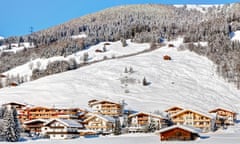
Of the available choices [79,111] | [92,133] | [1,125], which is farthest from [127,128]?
[1,125]

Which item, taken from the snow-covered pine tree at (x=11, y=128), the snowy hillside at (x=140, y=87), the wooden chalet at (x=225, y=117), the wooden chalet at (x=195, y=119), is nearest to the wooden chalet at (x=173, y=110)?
the wooden chalet at (x=195, y=119)

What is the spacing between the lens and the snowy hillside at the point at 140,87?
118 metres

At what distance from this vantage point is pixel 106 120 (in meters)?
94.4

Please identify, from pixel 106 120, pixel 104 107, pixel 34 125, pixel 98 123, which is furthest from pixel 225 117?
pixel 34 125

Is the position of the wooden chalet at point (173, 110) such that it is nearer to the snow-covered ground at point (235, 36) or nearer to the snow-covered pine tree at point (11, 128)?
the snow-covered pine tree at point (11, 128)

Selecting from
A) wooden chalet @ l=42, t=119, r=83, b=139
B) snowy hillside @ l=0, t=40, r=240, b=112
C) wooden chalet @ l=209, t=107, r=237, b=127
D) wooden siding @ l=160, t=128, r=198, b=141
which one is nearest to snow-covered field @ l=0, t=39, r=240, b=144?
snowy hillside @ l=0, t=40, r=240, b=112

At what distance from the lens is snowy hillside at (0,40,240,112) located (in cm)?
11850

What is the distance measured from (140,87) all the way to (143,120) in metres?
35.5

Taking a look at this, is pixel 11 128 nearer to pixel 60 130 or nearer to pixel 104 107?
pixel 60 130

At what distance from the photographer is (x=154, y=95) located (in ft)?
410

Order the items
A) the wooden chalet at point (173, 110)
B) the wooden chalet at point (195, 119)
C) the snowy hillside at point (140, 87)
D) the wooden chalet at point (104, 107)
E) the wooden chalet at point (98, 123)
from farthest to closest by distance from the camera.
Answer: the snowy hillside at point (140, 87) → the wooden chalet at point (104, 107) → the wooden chalet at point (173, 110) → the wooden chalet at point (195, 119) → the wooden chalet at point (98, 123)

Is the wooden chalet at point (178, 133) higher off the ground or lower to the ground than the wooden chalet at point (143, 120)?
lower

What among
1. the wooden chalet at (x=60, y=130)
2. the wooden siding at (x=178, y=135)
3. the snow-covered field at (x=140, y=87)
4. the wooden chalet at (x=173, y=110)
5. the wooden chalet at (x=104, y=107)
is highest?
the snow-covered field at (x=140, y=87)

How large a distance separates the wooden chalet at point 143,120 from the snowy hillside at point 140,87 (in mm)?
9642
